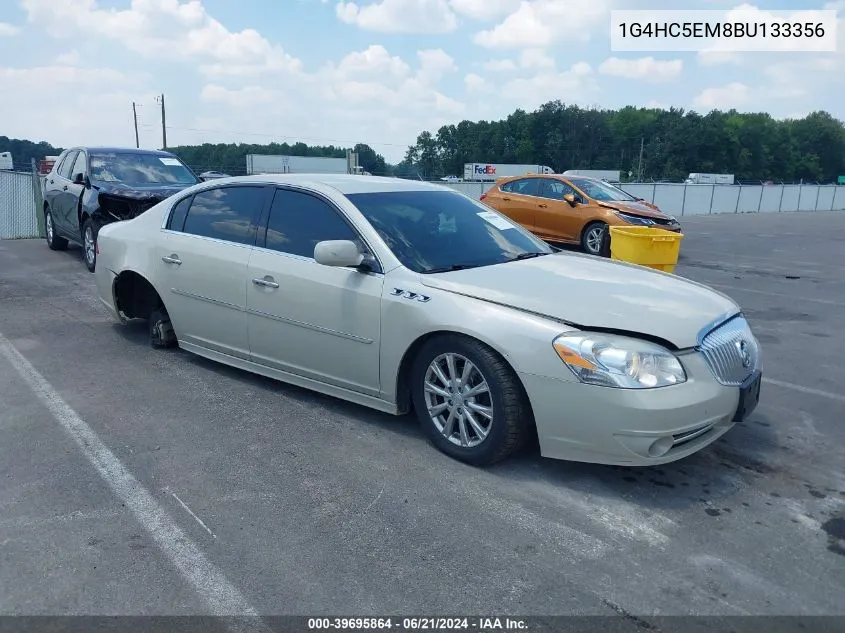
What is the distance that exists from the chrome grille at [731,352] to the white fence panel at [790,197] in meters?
38.5

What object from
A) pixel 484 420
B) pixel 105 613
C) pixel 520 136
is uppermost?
pixel 520 136

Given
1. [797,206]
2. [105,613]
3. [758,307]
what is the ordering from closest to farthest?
[105,613] < [758,307] < [797,206]

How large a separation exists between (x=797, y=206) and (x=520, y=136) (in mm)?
74351

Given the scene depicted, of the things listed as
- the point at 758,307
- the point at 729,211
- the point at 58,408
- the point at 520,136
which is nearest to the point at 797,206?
the point at 729,211

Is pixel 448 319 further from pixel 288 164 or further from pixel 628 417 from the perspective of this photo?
pixel 288 164

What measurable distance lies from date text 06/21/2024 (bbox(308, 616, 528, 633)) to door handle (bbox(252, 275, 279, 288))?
2.46 m

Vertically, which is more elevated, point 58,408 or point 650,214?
point 650,214

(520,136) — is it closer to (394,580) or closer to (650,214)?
(650,214)

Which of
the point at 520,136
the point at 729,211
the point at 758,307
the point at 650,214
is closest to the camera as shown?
the point at 758,307

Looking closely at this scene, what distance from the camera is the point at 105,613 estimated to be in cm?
253

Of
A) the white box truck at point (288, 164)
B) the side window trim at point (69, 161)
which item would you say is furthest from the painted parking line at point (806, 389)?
the white box truck at point (288, 164)

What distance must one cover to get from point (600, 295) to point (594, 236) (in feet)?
30.9

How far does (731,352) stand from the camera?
12.0 feet

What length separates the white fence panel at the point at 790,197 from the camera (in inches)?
1490
